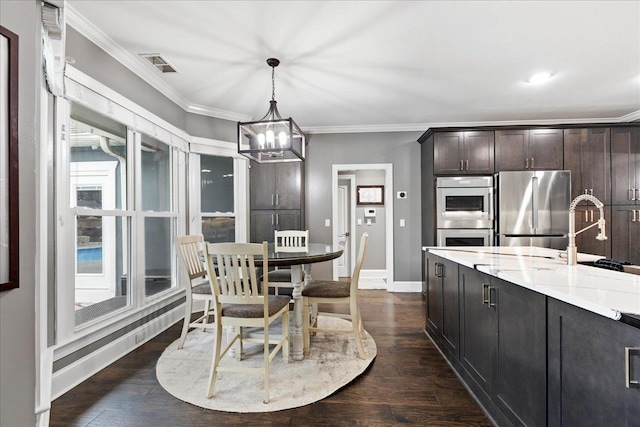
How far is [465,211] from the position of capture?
4.27 metres

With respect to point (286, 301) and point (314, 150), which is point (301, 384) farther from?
point (314, 150)

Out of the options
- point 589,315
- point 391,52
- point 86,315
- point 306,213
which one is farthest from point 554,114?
point 86,315

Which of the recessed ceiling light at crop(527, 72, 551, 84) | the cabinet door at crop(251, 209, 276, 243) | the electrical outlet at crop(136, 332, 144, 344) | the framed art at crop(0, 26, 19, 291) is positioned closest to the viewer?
the framed art at crop(0, 26, 19, 291)

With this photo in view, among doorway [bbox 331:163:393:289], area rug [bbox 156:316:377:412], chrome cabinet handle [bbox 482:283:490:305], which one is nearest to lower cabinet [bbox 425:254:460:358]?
chrome cabinet handle [bbox 482:283:490:305]

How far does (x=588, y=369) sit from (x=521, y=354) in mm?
382

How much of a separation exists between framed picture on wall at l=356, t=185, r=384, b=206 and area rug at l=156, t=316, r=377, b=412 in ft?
11.4

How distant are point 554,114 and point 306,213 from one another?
391cm

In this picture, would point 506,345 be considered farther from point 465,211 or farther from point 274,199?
point 274,199

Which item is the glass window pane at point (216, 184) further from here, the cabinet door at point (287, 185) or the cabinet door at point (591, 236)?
the cabinet door at point (591, 236)

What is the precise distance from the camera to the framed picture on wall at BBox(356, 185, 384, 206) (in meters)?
6.01

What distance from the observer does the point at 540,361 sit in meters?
1.30

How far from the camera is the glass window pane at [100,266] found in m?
2.41

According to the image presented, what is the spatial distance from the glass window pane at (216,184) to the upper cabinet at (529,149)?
145 inches

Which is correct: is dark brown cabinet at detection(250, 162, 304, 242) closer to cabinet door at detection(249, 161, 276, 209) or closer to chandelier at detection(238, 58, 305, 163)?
cabinet door at detection(249, 161, 276, 209)
